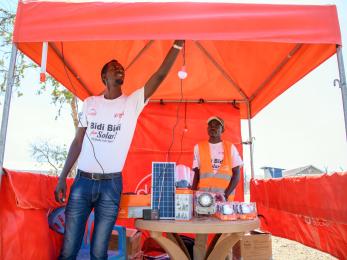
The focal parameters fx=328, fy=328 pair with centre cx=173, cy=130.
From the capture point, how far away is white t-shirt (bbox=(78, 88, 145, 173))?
7.65 feet

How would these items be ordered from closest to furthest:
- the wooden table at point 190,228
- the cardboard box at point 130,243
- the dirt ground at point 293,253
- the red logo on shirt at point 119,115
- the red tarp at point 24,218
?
the wooden table at point 190,228 → the red tarp at point 24,218 → the red logo on shirt at point 119,115 → the cardboard box at point 130,243 → the dirt ground at point 293,253

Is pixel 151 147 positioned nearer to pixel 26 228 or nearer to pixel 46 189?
pixel 46 189

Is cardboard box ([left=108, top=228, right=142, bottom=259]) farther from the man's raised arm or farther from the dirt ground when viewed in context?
the dirt ground

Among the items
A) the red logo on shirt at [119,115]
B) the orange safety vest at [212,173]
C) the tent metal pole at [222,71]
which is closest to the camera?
the red logo on shirt at [119,115]

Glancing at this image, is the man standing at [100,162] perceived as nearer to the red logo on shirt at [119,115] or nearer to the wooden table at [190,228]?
the red logo on shirt at [119,115]

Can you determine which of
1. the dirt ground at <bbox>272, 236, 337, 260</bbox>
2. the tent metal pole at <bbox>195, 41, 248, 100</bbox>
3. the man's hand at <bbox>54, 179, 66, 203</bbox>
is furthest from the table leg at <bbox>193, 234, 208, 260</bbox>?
the dirt ground at <bbox>272, 236, 337, 260</bbox>

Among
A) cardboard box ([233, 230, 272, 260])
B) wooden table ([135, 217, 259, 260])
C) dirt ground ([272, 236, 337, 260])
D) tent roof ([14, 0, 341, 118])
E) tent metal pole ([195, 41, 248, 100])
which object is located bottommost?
dirt ground ([272, 236, 337, 260])

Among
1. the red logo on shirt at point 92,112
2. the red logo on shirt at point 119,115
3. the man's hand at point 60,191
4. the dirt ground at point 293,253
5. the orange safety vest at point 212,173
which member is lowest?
the dirt ground at point 293,253

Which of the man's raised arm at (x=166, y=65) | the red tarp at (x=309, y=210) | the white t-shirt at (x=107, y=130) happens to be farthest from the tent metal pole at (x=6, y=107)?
the red tarp at (x=309, y=210)

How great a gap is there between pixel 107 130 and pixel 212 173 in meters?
1.67

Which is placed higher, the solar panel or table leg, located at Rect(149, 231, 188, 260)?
the solar panel

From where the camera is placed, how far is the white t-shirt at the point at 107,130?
2332 millimetres

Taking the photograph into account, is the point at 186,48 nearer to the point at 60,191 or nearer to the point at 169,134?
the point at 169,134

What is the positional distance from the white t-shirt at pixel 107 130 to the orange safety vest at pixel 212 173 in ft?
4.78
